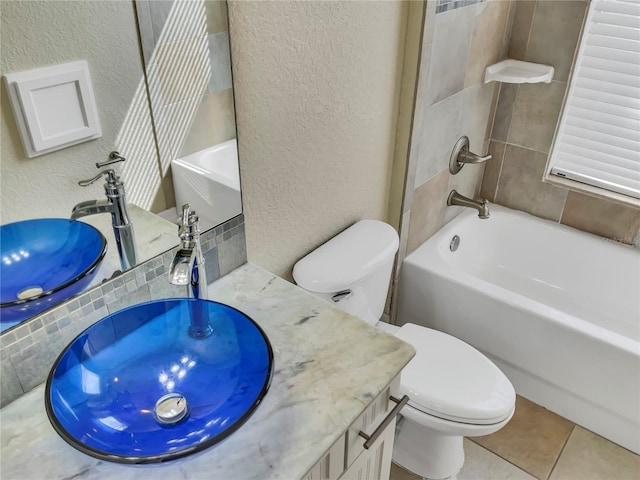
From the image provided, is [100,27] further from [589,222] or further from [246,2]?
[589,222]

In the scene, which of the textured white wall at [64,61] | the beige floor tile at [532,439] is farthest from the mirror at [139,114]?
the beige floor tile at [532,439]

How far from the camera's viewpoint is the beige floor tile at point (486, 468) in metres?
1.95

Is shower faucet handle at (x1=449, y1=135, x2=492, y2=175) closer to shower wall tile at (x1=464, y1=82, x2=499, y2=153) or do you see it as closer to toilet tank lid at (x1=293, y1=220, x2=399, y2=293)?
shower wall tile at (x1=464, y1=82, x2=499, y2=153)

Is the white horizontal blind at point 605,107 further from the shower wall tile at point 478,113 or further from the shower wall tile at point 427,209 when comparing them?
the shower wall tile at point 427,209

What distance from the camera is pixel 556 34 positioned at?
89.1 inches

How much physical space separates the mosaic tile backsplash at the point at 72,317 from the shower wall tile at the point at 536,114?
170 centimetres

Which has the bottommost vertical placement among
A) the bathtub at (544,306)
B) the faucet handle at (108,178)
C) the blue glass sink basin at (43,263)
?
the bathtub at (544,306)

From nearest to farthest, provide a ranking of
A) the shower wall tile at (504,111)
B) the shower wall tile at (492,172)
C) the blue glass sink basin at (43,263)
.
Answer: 1. the blue glass sink basin at (43,263)
2. the shower wall tile at (504,111)
3. the shower wall tile at (492,172)

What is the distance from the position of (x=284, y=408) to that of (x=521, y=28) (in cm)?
205

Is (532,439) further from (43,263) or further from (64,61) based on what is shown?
(64,61)

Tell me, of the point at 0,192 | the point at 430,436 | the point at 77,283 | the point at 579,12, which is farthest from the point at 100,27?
the point at 579,12

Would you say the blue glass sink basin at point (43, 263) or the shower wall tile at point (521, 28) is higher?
the shower wall tile at point (521, 28)

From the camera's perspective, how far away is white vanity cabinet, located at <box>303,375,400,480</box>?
1031mm

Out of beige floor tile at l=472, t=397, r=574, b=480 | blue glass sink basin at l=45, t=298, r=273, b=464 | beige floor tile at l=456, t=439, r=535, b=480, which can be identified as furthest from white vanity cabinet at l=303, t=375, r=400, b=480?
beige floor tile at l=472, t=397, r=574, b=480
